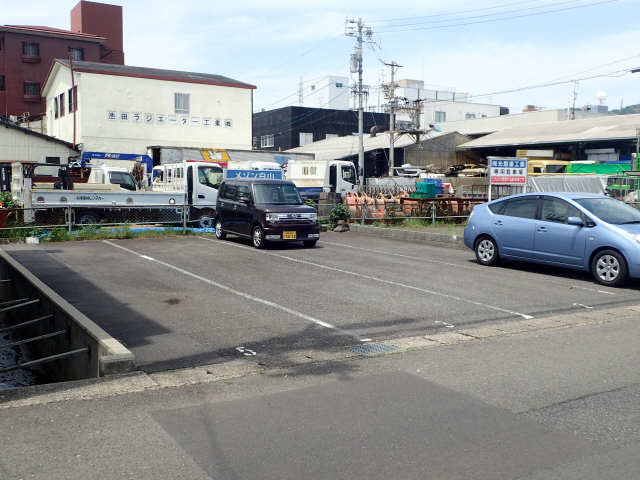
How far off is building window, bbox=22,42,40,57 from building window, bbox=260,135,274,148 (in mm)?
23683

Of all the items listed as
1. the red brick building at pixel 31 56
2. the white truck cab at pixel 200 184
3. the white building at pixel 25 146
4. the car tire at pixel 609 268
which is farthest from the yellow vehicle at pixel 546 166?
the red brick building at pixel 31 56

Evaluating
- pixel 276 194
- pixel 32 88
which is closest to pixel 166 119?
pixel 32 88

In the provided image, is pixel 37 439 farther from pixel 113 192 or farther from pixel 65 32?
pixel 65 32

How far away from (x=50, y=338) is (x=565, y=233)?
9108mm

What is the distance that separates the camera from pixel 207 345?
731 centimetres

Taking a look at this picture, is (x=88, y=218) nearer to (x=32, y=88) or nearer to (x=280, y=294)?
(x=280, y=294)

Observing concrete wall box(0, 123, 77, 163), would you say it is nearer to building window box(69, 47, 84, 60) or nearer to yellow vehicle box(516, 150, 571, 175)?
building window box(69, 47, 84, 60)

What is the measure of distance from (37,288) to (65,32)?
56245 millimetres

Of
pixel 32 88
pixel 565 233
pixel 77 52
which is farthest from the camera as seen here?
pixel 77 52

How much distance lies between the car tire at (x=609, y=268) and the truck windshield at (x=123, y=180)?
19.0 m

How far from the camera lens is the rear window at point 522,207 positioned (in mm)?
12703

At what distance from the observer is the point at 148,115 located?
141ft

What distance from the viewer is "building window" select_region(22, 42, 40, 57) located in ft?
189

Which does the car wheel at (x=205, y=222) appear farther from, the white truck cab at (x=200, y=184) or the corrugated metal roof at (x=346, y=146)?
the corrugated metal roof at (x=346, y=146)
